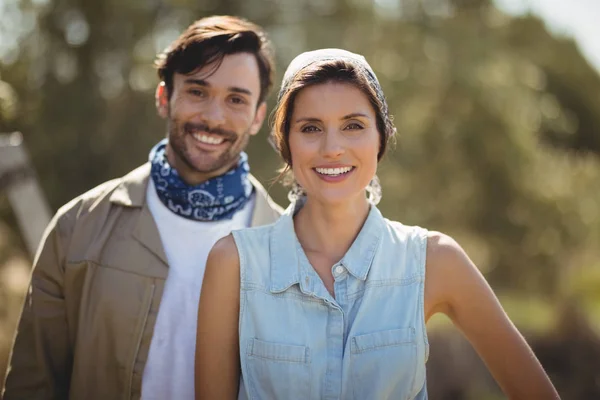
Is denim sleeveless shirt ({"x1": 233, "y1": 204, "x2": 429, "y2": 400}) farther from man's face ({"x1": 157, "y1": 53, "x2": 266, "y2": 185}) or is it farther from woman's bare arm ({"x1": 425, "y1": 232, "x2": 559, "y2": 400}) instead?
man's face ({"x1": 157, "y1": 53, "x2": 266, "y2": 185})

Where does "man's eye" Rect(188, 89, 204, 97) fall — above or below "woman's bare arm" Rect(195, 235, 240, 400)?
above

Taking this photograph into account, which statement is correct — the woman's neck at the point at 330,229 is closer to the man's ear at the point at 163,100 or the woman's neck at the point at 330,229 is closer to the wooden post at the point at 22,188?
the man's ear at the point at 163,100

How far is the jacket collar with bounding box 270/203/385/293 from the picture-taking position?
2.21 metres

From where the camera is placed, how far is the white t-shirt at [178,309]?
266 cm

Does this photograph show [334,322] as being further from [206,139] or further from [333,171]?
[206,139]

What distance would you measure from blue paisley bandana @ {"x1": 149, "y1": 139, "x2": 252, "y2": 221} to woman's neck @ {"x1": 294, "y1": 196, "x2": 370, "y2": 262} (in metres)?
0.61

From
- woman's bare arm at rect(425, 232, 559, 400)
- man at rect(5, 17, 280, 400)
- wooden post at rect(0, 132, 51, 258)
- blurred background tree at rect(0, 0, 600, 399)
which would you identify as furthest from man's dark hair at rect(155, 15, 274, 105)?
blurred background tree at rect(0, 0, 600, 399)

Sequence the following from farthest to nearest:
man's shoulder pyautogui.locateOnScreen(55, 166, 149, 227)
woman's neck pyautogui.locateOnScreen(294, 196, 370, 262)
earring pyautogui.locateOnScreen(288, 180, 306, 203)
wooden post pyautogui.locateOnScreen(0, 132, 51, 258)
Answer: wooden post pyautogui.locateOnScreen(0, 132, 51, 258)
man's shoulder pyautogui.locateOnScreen(55, 166, 149, 227)
earring pyautogui.locateOnScreen(288, 180, 306, 203)
woman's neck pyautogui.locateOnScreen(294, 196, 370, 262)

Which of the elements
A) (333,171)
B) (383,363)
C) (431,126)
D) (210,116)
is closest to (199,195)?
(210,116)

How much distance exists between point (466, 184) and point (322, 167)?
6.55 m

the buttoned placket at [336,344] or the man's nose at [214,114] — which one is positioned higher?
the man's nose at [214,114]

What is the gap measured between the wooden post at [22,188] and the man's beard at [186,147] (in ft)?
4.19

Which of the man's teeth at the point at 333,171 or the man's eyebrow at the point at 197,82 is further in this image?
the man's eyebrow at the point at 197,82

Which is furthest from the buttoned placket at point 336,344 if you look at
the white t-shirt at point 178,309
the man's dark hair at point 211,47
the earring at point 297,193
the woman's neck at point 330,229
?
the man's dark hair at point 211,47
